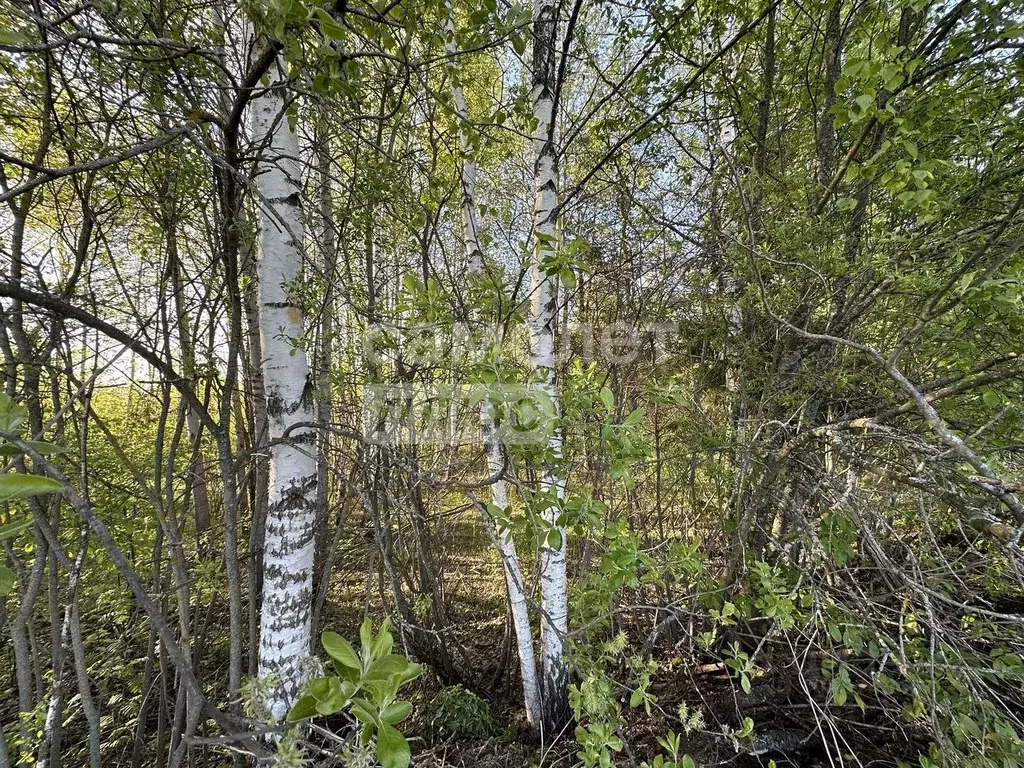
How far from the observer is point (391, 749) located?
1.97 feet

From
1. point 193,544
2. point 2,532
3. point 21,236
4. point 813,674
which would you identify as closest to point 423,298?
point 2,532

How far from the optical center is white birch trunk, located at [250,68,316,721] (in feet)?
4.76

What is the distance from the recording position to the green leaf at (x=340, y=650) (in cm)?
65

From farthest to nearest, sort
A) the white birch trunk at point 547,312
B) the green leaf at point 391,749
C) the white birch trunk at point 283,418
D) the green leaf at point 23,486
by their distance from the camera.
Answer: the white birch trunk at point 547,312 < the white birch trunk at point 283,418 < the green leaf at point 391,749 < the green leaf at point 23,486

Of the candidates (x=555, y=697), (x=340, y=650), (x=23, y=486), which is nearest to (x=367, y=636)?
(x=340, y=650)

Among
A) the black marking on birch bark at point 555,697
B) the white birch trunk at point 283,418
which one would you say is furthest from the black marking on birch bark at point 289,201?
the black marking on birch bark at point 555,697

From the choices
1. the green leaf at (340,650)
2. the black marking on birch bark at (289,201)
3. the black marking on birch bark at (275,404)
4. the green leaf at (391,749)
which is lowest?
the green leaf at (391,749)

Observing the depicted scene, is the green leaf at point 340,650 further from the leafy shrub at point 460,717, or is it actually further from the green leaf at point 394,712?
the leafy shrub at point 460,717

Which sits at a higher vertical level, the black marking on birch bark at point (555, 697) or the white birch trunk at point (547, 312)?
the white birch trunk at point (547, 312)

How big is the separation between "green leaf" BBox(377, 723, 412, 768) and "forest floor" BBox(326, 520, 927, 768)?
1.40 meters

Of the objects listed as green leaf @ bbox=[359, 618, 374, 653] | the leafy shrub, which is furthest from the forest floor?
green leaf @ bbox=[359, 618, 374, 653]

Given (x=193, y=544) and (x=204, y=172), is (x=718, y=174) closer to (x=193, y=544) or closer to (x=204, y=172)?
(x=204, y=172)

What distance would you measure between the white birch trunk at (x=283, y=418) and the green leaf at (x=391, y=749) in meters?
1.04

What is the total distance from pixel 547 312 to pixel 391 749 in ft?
5.56
